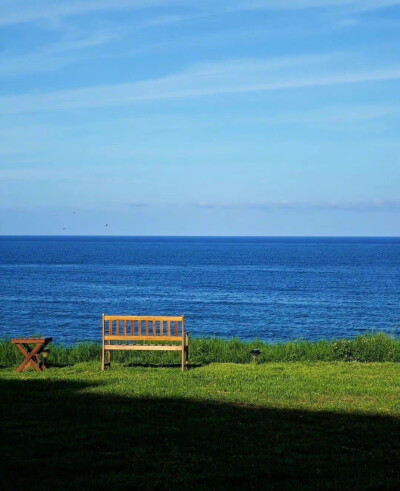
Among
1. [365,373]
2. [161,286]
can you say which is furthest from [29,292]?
[365,373]

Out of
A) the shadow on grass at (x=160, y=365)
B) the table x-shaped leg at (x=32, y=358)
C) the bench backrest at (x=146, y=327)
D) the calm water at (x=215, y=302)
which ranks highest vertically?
the bench backrest at (x=146, y=327)

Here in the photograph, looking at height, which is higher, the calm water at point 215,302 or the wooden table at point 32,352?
the wooden table at point 32,352

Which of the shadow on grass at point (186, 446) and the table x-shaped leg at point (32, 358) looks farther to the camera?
the table x-shaped leg at point (32, 358)

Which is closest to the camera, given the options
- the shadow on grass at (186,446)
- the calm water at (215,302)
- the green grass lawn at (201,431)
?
the shadow on grass at (186,446)

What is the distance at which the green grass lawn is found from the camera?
7.05m

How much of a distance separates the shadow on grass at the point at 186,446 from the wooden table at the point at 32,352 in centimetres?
436

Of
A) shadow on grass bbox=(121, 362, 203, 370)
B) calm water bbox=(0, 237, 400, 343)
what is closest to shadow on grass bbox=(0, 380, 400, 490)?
shadow on grass bbox=(121, 362, 203, 370)

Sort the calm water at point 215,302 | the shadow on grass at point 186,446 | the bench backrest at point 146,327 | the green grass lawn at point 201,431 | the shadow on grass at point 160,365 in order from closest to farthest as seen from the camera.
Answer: the shadow on grass at point 186,446
the green grass lawn at point 201,431
the bench backrest at point 146,327
the shadow on grass at point 160,365
the calm water at point 215,302

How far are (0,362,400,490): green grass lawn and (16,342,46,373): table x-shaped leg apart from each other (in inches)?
45.9

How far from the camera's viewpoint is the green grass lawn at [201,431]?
705 centimetres

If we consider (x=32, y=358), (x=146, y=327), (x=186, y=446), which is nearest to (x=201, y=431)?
(x=186, y=446)

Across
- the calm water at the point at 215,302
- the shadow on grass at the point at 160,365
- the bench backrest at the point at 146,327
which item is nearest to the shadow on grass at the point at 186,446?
the bench backrest at the point at 146,327

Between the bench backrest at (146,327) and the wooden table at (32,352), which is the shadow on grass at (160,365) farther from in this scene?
the wooden table at (32,352)

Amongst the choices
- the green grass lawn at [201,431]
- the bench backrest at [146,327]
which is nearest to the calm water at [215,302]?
the bench backrest at [146,327]
